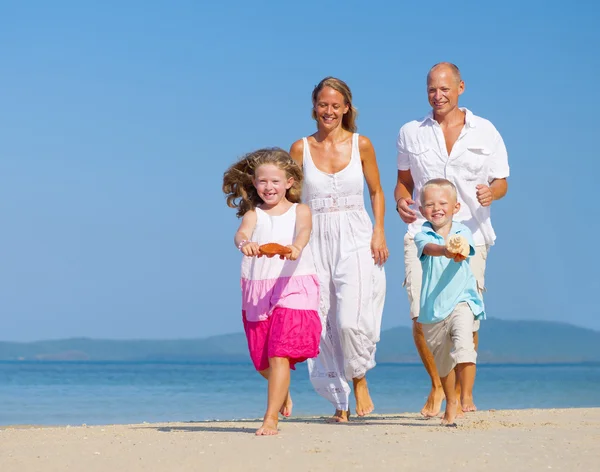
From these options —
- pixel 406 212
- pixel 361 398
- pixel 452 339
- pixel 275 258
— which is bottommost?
pixel 361 398

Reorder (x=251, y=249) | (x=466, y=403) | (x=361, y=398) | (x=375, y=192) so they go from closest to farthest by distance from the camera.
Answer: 1. (x=251, y=249)
2. (x=361, y=398)
3. (x=375, y=192)
4. (x=466, y=403)

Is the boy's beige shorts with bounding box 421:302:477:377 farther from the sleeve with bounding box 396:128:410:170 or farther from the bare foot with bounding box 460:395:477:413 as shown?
the sleeve with bounding box 396:128:410:170

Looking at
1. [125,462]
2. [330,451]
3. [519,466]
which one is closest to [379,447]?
[330,451]

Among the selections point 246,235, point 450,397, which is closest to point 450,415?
point 450,397

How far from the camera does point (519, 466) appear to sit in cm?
482

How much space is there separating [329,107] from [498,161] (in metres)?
1.48

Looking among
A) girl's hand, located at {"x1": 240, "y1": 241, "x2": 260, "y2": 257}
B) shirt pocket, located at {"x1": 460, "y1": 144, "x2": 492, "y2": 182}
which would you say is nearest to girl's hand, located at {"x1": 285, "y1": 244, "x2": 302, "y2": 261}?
girl's hand, located at {"x1": 240, "y1": 241, "x2": 260, "y2": 257}

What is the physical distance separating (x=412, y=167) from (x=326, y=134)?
2.58ft

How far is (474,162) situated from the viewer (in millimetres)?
8016

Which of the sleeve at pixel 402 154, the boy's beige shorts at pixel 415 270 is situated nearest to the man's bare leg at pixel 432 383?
the boy's beige shorts at pixel 415 270

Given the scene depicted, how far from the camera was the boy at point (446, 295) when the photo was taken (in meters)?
6.47

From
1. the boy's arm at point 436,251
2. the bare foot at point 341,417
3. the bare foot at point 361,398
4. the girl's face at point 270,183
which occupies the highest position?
the girl's face at point 270,183

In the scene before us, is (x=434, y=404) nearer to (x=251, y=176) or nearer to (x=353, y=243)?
(x=353, y=243)

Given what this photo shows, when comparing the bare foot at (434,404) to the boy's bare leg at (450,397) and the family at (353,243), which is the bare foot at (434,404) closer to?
the family at (353,243)
